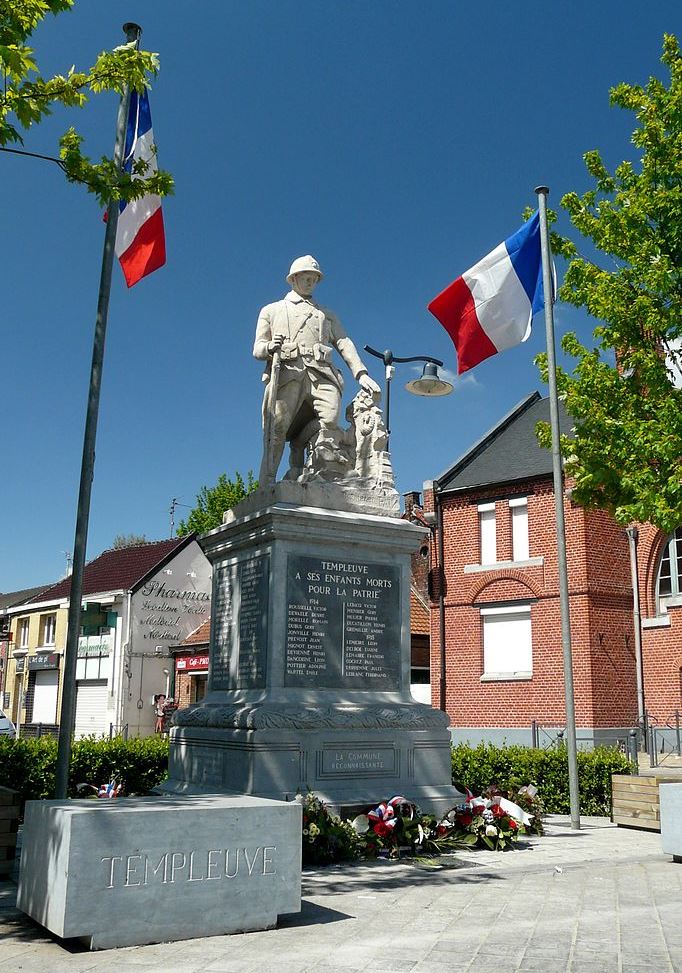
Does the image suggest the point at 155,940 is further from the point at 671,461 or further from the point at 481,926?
the point at 671,461

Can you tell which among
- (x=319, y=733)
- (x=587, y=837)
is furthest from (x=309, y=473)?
(x=587, y=837)

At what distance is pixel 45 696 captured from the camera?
44.5m

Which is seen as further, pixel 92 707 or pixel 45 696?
pixel 45 696

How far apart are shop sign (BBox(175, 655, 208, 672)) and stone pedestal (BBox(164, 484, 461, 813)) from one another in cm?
2674

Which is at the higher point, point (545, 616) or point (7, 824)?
point (545, 616)

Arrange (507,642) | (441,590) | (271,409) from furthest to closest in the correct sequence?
(441,590) < (507,642) < (271,409)

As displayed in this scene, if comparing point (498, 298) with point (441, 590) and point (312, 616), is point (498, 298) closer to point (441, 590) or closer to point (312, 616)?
point (312, 616)

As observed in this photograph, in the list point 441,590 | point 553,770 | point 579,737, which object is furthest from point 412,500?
point 553,770

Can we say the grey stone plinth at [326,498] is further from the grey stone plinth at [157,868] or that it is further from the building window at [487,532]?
the building window at [487,532]

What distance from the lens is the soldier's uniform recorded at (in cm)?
1138

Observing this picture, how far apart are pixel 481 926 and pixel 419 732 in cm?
408

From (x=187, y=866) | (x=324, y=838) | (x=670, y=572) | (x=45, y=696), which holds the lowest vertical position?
(x=324, y=838)

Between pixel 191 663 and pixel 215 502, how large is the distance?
10.4 metres

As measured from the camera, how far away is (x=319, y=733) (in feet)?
31.4
